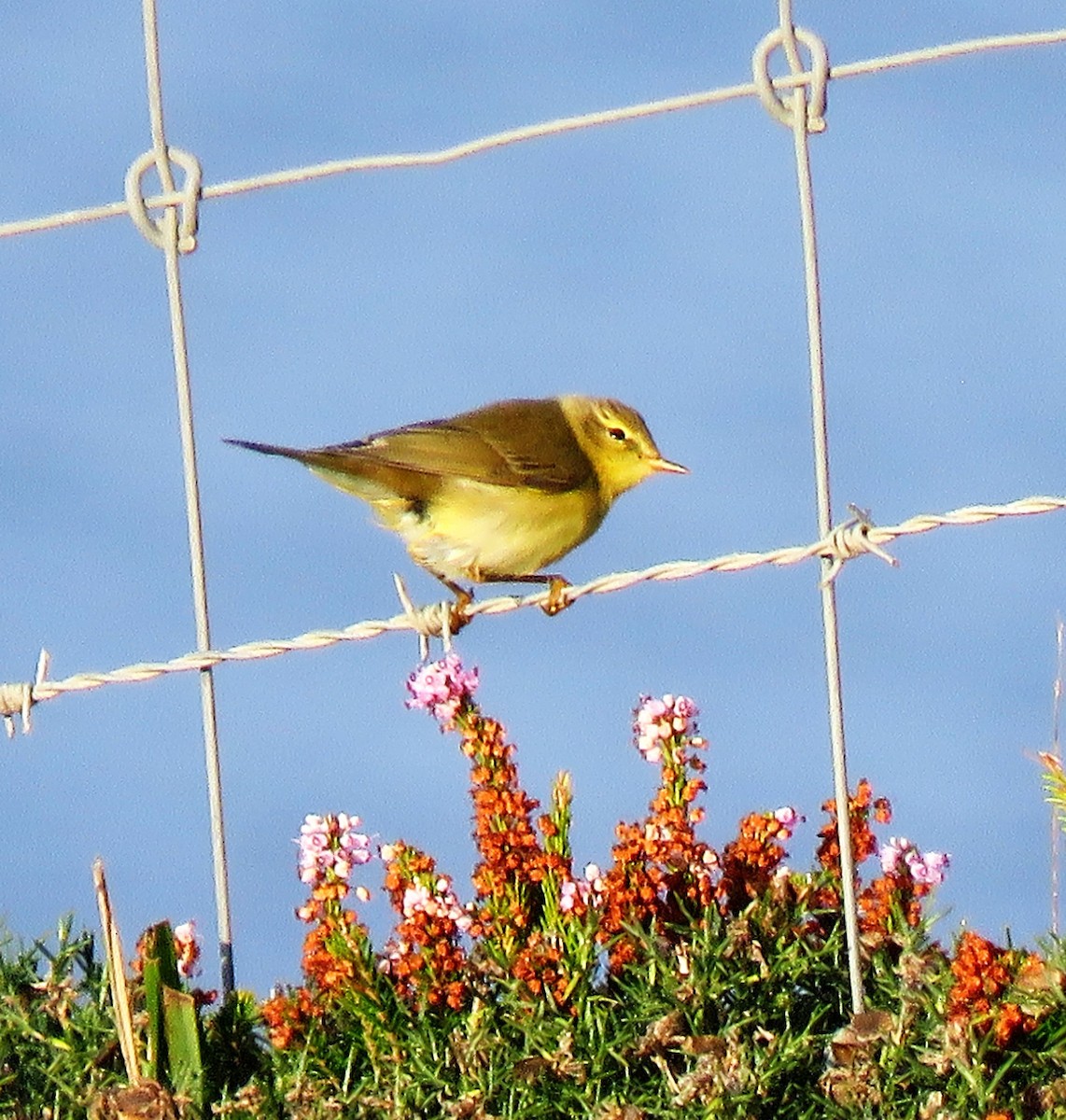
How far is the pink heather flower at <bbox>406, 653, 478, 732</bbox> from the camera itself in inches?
142

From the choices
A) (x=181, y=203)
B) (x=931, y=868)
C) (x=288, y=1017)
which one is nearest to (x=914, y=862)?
(x=931, y=868)

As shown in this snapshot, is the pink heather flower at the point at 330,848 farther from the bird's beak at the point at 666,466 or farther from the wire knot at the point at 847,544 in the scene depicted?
the bird's beak at the point at 666,466

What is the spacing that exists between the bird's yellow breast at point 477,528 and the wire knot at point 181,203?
60.3 inches

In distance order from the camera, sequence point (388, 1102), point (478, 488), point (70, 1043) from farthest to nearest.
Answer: point (478, 488) < point (70, 1043) < point (388, 1102)

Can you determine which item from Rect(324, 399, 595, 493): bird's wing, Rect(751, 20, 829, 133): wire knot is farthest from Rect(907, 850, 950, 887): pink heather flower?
Rect(324, 399, 595, 493): bird's wing

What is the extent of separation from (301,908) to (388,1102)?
440 mm

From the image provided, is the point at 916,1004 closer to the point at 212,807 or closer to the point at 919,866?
the point at 919,866

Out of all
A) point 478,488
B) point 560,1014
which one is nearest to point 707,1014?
point 560,1014

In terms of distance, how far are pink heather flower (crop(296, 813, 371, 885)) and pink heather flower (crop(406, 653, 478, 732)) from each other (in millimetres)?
243

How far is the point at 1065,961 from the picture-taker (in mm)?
3377

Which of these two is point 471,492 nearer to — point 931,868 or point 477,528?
point 477,528

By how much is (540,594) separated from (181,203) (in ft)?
3.47

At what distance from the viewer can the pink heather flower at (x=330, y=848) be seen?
3615 millimetres

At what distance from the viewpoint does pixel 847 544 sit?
3.46 meters
